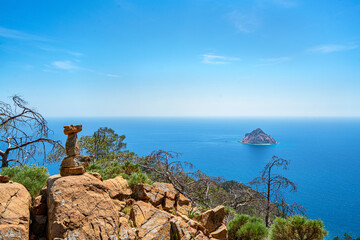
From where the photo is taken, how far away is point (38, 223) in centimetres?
541

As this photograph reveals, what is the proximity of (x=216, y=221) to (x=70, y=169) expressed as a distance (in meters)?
5.49

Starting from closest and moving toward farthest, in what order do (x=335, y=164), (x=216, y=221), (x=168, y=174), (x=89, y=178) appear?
(x=89, y=178), (x=216, y=221), (x=168, y=174), (x=335, y=164)

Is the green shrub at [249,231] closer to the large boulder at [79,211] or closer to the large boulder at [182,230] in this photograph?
the large boulder at [182,230]

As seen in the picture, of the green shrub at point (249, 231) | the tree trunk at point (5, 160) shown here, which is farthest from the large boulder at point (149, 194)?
the tree trunk at point (5, 160)

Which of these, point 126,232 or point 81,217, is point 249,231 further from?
point 81,217

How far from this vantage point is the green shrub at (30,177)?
6934mm

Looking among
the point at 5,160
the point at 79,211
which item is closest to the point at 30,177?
the point at 79,211

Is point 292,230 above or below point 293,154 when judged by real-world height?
above

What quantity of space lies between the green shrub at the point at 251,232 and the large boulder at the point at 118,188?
478 centimetres

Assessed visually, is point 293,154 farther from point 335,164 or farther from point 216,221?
point 216,221

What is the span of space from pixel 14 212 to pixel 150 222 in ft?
11.6

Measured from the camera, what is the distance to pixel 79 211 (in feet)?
17.4

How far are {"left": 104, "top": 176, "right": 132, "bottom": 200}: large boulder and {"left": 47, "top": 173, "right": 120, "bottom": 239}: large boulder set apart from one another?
5.37 ft

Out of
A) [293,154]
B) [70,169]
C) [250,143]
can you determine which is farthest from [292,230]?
[250,143]
